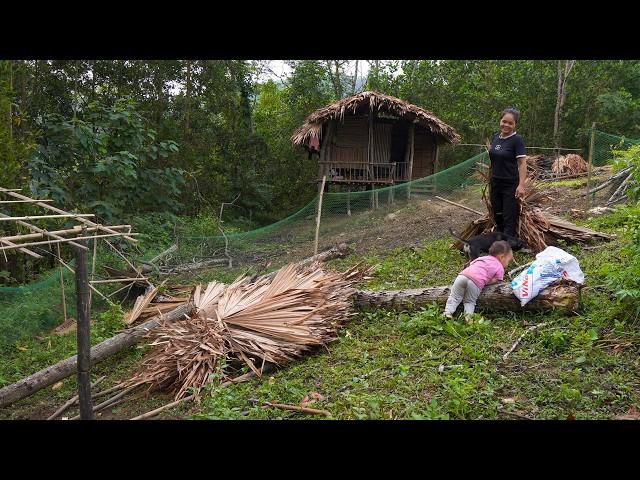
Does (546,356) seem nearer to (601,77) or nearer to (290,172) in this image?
(290,172)

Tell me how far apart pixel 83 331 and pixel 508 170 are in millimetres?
4892

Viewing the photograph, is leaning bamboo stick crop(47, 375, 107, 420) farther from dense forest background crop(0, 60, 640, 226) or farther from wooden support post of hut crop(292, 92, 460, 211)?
wooden support post of hut crop(292, 92, 460, 211)

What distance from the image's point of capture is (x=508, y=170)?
6.32 m

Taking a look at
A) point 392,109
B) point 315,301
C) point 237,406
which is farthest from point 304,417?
point 392,109

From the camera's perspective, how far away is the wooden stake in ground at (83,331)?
4363mm

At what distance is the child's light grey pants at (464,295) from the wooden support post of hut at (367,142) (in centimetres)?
1035

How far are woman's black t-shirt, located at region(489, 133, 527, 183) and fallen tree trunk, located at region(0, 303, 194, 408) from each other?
4211 mm

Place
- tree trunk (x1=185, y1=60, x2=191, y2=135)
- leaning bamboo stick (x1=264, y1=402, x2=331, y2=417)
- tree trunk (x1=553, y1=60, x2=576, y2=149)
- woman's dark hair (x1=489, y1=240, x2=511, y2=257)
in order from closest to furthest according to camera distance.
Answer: leaning bamboo stick (x1=264, y1=402, x2=331, y2=417), woman's dark hair (x1=489, y1=240, x2=511, y2=257), tree trunk (x1=185, y1=60, x2=191, y2=135), tree trunk (x1=553, y1=60, x2=576, y2=149)

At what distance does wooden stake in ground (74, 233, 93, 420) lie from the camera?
14.3ft

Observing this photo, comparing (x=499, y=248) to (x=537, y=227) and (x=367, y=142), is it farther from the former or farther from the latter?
(x=367, y=142)

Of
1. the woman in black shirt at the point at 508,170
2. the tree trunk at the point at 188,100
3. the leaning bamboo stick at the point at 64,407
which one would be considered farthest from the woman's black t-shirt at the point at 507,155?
the tree trunk at the point at 188,100

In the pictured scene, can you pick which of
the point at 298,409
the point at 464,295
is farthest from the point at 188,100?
the point at 298,409

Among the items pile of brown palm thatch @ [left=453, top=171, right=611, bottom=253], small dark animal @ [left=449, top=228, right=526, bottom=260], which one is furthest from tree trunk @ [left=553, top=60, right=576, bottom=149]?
small dark animal @ [left=449, top=228, right=526, bottom=260]

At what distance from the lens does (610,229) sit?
7387 mm
